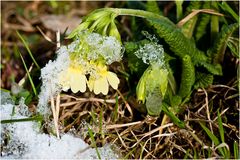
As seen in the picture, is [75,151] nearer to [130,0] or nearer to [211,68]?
[211,68]

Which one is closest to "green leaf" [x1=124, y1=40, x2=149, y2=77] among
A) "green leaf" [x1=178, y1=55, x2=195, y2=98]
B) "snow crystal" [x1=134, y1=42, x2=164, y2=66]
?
"snow crystal" [x1=134, y1=42, x2=164, y2=66]

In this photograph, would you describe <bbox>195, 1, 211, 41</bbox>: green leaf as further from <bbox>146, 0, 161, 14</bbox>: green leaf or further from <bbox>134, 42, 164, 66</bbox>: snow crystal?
<bbox>134, 42, 164, 66</bbox>: snow crystal

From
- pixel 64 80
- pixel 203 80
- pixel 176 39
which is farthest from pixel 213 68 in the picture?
pixel 64 80

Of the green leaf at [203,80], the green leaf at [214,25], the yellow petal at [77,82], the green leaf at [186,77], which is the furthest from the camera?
the green leaf at [214,25]

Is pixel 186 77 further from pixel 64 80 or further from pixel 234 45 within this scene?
pixel 64 80

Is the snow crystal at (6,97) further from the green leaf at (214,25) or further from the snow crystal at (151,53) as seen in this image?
the green leaf at (214,25)

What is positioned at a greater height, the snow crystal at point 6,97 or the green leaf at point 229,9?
the green leaf at point 229,9

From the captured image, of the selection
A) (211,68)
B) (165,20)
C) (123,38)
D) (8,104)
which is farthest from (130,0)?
(8,104)

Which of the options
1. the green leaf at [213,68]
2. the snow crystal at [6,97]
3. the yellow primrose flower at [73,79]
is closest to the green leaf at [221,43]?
the green leaf at [213,68]
